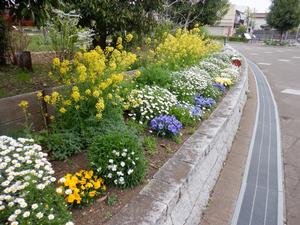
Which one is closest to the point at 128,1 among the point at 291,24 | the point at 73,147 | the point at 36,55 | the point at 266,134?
the point at 36,55

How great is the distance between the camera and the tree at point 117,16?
18.8 ft

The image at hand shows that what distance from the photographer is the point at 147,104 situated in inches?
147

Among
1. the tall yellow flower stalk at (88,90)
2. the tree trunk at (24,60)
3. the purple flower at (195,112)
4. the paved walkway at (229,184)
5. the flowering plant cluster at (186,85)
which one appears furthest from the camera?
the tree trunk at (24,60)

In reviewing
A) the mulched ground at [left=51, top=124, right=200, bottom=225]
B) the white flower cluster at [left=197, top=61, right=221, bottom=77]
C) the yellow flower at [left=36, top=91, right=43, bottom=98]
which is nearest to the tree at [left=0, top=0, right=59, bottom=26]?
the yellow flower at [left=36, top=91, right=43, bottom=98]

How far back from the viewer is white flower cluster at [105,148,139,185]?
7.71 feet

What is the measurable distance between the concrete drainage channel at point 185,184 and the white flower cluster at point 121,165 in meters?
0.20

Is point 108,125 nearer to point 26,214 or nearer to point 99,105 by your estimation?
point 99,105

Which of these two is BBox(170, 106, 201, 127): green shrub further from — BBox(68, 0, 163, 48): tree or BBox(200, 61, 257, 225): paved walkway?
BBox(68, 0, 163, 48): tree

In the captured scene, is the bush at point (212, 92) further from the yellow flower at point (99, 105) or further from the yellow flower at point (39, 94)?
the yellow flower at point (39, 94)

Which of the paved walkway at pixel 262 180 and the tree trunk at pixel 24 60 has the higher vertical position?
the tree trunk at pixel 24 60

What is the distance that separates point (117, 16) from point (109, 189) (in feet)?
14.7

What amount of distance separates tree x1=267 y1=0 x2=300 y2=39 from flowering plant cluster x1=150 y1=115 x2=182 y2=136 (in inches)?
1365

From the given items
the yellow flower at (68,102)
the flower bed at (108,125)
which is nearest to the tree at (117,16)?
the flower bed at (108,125)

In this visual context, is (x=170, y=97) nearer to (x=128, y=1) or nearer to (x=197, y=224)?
(x=197, y=224)
